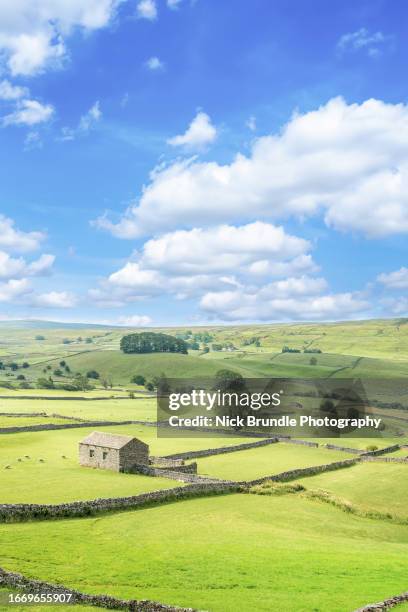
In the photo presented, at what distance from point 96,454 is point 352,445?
46.7 meters

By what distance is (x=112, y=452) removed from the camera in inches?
2115

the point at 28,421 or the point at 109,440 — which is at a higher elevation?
the point at 109,440

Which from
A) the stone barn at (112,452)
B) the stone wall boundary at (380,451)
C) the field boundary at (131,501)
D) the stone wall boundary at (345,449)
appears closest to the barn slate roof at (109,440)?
the stone barn at (112,452)

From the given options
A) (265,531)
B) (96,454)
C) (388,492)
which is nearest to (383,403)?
(388,492)

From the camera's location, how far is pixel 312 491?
50.5 metres

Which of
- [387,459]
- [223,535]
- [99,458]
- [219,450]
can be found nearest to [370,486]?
[387,459]

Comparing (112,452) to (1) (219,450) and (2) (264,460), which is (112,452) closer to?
(1) (219,450)

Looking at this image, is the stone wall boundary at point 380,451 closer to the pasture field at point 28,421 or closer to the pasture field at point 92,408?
the pasture field at point 92,408

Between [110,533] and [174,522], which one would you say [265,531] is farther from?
[110,533]

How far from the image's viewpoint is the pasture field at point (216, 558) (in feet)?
77.3

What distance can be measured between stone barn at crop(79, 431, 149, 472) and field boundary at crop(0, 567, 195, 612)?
3151cm

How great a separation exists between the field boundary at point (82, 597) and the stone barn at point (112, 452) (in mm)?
31505

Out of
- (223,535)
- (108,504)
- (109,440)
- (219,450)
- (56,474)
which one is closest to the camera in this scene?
(223,535)

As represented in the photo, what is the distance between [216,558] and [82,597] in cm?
914
